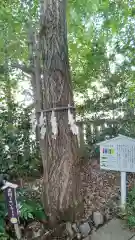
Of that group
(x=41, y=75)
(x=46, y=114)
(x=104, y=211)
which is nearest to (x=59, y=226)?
(x=104, y=211)

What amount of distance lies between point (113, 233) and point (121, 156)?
95 centimetres

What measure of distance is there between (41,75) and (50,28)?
0.58 m

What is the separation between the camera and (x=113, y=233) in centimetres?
240

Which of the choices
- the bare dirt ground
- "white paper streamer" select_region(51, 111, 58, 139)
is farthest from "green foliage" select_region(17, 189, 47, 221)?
"white paper streamer" select_region(51, 111, 58, 139)

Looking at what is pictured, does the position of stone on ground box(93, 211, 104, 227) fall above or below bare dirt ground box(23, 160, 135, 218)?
below

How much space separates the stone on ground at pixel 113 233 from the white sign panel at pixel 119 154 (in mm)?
699

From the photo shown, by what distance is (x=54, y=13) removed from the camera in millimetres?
2445

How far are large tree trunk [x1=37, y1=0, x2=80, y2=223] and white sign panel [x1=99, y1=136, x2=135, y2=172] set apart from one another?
25.9 inches

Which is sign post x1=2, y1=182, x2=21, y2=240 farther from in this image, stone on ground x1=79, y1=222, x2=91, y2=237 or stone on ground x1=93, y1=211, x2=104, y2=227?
stone on ground x1=93, y1=211, x2=104, y2=227

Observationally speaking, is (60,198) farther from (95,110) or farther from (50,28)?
(95,110)

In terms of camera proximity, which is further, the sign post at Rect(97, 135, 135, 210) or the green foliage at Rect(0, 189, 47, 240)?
the sign post at Rect(97, 135, 135, 210)

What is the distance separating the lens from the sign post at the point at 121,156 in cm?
276

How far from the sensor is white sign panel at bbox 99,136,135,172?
109 inches

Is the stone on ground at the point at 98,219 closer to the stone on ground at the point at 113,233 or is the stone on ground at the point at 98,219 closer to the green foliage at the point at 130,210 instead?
the stone on ground at the point at 113,233
